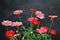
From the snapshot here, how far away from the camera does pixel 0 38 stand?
2553mm

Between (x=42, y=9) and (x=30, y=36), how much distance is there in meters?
1.35

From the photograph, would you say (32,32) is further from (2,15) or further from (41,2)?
(41,2)

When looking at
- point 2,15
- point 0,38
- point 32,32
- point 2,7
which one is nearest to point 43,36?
point 32,32

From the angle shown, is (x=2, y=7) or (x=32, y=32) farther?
(x=2, y=7)

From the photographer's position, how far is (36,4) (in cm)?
343

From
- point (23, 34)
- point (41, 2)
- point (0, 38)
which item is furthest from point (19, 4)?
point (23, 34)

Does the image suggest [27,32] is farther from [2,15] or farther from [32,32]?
[2,15]

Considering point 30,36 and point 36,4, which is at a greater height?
point 30,36

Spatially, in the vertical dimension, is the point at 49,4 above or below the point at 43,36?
below

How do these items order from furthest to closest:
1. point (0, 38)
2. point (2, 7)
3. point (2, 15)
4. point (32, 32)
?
point (2, 7) < point (2, 15) < point (0, 38) < point (32, 32)

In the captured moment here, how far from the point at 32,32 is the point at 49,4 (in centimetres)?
157

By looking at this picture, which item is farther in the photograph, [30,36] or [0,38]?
[0,38]

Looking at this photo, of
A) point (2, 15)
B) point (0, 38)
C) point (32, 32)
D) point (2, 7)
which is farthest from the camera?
point (2, 7)

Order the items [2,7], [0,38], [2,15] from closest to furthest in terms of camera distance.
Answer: [0,38] < [2,15] < [2,7]
